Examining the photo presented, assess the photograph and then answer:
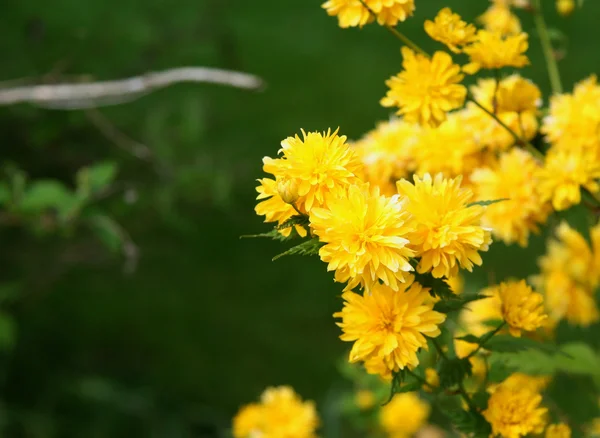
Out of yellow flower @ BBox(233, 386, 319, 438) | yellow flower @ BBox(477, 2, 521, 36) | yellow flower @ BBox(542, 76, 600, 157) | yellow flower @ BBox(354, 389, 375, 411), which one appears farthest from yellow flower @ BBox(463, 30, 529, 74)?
yellow flower @ BBox(354, 389, 375, 411)

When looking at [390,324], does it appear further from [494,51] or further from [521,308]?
[494,51]

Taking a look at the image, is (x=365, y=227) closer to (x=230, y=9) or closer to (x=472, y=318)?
(x=472, y=318)

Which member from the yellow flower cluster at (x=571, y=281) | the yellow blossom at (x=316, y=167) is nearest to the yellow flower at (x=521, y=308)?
the yellow blossom at (x=316, y=167)

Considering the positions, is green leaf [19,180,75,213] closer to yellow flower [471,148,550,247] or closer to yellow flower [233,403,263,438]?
yellow flower [233,403,263,438]

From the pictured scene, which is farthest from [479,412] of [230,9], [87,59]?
[230,9]

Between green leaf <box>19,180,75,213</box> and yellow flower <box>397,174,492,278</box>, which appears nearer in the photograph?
yellow flower <box>397,174,492,278</box>

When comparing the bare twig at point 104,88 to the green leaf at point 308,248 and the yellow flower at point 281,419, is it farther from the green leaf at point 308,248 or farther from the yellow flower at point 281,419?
the green leaf at point 308,248
